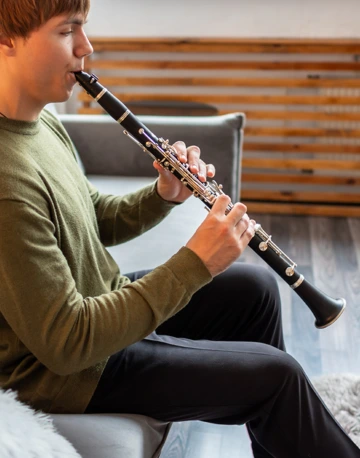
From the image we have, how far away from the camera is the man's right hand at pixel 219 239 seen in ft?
3.23

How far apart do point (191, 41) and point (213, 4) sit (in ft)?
0.57

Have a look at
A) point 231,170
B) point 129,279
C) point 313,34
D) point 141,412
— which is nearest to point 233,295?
point 129,279

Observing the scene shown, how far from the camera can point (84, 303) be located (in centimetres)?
93

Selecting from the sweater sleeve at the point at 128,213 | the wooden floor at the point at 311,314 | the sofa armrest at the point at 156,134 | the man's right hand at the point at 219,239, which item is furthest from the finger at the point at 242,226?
the sofa armrest at the point at 156,134

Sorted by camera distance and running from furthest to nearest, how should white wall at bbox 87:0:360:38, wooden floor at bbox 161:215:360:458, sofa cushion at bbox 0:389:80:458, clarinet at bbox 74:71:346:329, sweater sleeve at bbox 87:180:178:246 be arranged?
white wall at bbox 87:0:360:38, wooden floor at bbox 161:215:360:458, sweater sleeve at bbox 87:180:178:246, clarinet at bbox 74:71:346:329, sofa cushion at bbox 0:389:80:458

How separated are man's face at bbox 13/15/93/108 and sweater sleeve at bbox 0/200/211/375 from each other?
0.19 metres

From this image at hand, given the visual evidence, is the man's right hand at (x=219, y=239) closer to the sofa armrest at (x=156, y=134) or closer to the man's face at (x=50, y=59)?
the man's face at (x=50, y=59)

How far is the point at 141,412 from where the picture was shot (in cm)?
105

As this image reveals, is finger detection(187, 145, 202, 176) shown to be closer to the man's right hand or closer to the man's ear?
the man's right hand

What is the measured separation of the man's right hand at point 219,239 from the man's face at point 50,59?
30cm

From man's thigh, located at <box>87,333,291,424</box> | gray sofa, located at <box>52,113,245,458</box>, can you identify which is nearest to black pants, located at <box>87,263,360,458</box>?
man's thigh, located at <box>87,333,291,424</box>

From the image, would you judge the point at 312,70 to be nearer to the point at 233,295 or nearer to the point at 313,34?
the point at 313,34

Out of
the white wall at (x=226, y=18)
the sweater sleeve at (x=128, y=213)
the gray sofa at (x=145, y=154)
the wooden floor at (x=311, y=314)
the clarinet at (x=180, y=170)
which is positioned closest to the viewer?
the clarinet at (x=180, y=170)

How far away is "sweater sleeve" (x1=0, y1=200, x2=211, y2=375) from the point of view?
0.86 metres
